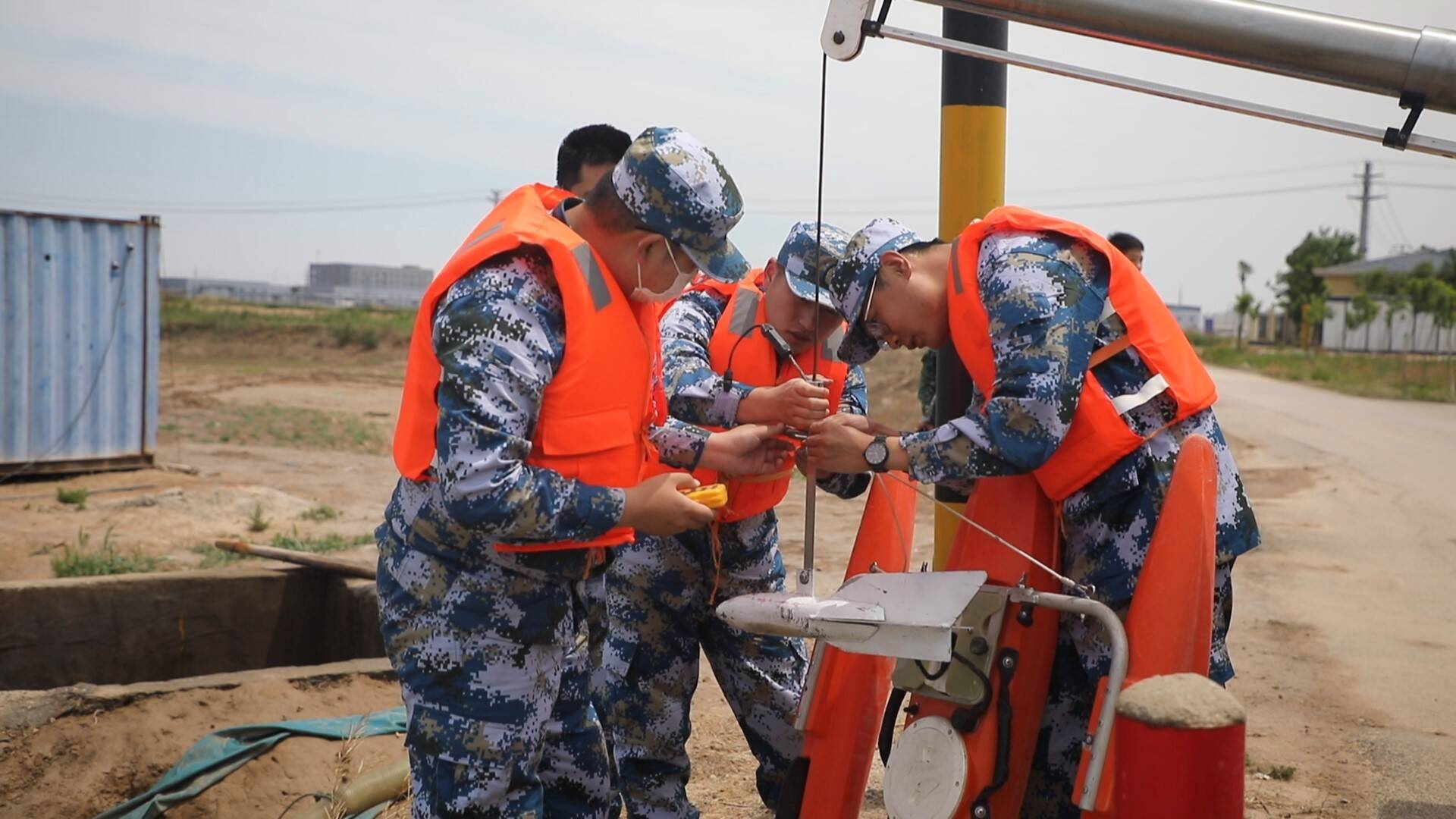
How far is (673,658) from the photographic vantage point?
4.07m

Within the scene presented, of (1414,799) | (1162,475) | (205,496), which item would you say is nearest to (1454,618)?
(1414,799)

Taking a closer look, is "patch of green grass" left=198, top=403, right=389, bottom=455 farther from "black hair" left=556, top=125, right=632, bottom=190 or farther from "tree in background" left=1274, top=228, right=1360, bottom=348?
"tree in background" left=1274, top=228, right=1360, bottom=348

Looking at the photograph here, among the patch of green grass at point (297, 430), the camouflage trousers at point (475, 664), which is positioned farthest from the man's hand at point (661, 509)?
the patch of green grass at point (297, 430)

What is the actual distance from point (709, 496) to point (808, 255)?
3.61ft

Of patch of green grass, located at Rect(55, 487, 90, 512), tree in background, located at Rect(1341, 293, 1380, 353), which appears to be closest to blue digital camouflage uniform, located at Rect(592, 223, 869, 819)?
patch of green grass, located at Rect(55, 487, 90, 512)

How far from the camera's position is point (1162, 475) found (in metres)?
2.95

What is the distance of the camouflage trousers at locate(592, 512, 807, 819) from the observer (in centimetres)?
402

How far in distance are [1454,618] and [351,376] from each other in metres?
28.1

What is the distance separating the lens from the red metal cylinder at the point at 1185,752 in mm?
2113

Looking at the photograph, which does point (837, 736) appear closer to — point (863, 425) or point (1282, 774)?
point (863, 425)

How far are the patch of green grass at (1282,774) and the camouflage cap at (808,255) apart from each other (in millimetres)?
2566

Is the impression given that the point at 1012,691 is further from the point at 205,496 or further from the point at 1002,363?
the point at 205,496

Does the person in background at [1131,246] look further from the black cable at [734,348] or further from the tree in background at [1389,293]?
the tree in background at [1389,293]

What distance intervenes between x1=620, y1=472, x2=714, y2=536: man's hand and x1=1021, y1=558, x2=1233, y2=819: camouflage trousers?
994 mm
